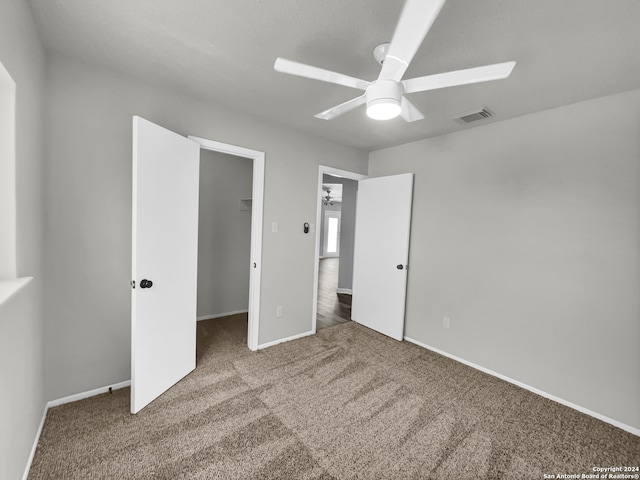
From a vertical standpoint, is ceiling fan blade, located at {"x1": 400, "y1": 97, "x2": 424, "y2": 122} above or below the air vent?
below

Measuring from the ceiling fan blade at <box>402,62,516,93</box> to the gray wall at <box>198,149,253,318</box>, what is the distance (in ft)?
10.2

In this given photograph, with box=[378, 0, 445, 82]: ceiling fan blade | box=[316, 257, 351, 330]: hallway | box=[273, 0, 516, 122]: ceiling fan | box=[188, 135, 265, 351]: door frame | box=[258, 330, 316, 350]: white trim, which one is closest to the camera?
box=[378, 0, 445, 82]: ceiling fan blade

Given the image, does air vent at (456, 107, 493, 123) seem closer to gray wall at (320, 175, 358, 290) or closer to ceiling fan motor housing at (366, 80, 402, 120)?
ceiling fan motor housing at (366, 80, 402, 120)

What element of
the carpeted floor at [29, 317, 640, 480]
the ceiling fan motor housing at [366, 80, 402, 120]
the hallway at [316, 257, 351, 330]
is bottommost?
the carpeted floor at [29, 317, 640, 480]

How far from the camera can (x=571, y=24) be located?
1382mm

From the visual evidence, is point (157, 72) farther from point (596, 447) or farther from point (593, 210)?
point (596, 447)

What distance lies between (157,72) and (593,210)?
3.50m

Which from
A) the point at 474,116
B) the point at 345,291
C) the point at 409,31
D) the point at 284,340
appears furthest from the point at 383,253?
the point at 409,31

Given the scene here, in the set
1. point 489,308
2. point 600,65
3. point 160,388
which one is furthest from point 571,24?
point 160,388

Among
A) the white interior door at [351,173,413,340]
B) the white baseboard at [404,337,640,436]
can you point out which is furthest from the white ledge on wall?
the white baseboard at [404,337,640,436]

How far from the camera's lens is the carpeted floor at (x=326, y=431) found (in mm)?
1558

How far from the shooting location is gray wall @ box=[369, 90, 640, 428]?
204cm

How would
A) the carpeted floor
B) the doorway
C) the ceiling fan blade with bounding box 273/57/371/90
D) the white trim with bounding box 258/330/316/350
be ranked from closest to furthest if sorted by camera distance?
1. the ceiling fan blade with bounding box 273/57/371/90
2. the carpeted floor
3. the white trim with bounding box 258/330/316/350
4. the doorway

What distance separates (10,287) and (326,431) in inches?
73.9
